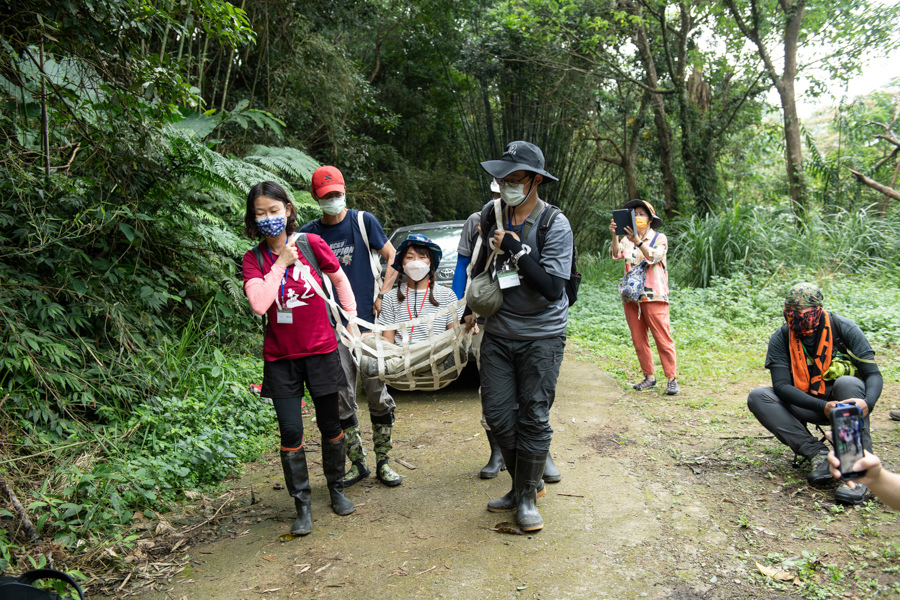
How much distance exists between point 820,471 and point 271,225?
3.44m

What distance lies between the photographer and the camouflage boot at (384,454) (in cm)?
395

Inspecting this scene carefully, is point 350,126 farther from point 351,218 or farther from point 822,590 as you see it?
point 822,590

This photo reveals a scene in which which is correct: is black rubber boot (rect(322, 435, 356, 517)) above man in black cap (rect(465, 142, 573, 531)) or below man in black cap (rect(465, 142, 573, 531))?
below

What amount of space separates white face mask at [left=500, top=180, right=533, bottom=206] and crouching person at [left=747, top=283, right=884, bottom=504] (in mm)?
1837

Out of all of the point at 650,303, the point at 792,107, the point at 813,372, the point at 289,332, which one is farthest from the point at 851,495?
the point at 792,107

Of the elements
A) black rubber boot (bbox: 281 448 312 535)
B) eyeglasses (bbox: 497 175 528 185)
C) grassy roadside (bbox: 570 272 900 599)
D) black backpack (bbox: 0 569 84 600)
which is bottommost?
grassy roadside (bbox: 570 272 900 599)

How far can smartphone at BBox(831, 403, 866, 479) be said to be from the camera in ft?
5.76

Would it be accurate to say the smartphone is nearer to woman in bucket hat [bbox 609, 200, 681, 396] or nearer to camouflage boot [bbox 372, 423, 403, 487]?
camouflage boot [bbox 372, 423, 403, 487]

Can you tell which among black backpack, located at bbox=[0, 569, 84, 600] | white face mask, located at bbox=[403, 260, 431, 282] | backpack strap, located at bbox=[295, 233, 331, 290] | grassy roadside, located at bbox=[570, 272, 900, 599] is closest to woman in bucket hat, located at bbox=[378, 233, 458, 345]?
white face mask, located at bbox=[403, 260, 431, 282]

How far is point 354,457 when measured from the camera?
3979 mm

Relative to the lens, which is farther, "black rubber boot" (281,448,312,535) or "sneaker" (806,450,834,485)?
"sneaker" (806,450,834,485)

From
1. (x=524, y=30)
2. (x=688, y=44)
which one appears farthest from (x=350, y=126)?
(x=688, y=44)

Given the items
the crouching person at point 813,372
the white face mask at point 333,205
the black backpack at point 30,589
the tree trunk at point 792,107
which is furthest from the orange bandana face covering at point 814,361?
the tree trunk at point 792,107

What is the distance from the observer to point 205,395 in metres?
4.87
